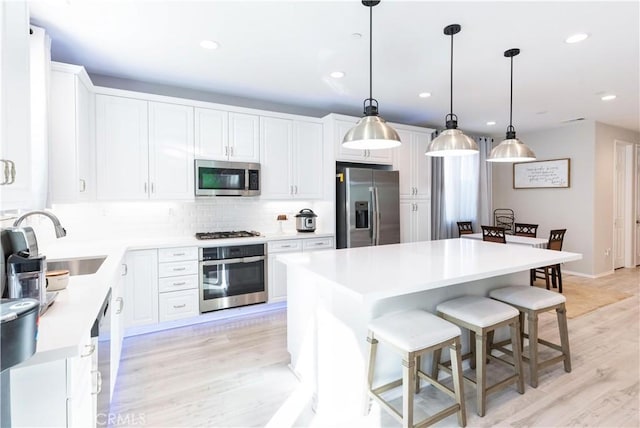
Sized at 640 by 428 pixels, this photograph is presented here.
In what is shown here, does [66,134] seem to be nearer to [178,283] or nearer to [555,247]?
[178,283]

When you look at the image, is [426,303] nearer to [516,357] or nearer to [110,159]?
[516,357]

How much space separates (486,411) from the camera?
2043 mm

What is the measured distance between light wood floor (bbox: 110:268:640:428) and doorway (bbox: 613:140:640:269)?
3.64 metres

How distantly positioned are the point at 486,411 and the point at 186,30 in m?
3.42

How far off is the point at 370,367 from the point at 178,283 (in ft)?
7.54

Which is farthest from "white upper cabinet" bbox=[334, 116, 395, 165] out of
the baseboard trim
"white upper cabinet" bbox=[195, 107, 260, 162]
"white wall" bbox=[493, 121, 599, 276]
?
the baseboard trim

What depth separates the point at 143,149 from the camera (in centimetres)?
333

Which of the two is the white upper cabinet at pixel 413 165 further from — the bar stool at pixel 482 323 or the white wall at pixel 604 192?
the white wall at pixel 604 192

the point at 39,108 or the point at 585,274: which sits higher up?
the point at 39,108

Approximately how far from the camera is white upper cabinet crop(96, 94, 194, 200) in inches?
124

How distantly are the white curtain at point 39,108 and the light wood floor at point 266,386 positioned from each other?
1.54 m

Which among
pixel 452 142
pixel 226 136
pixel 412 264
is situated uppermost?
pixel 226 136

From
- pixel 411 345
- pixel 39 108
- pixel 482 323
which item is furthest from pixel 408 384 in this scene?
pixel 39 108

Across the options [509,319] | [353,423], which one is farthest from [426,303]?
[353,423]
